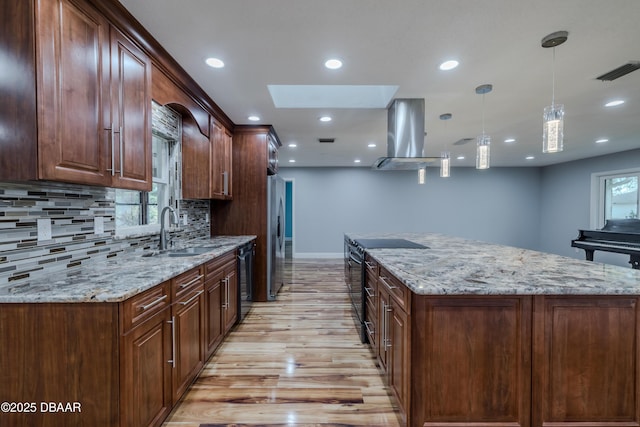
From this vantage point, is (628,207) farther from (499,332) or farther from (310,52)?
(310,52)

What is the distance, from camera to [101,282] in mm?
1408

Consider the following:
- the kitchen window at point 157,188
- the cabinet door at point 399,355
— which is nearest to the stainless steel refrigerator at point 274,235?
the kitchen window at point 157,188

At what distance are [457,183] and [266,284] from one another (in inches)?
239

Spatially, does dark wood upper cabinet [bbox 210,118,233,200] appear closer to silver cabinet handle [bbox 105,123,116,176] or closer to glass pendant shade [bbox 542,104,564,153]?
silver cabinet handle [bbox 105,123,116,176]

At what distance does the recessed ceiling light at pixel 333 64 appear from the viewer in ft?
7.11

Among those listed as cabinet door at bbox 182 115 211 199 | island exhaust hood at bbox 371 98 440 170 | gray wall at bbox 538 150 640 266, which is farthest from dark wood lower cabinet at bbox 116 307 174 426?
gray wall at bbox 538 150 640 266

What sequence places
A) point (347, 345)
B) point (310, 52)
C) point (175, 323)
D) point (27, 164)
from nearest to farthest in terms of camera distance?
point (27, 164) → point (175, 323) → point (310, 52) → point (347, 345)

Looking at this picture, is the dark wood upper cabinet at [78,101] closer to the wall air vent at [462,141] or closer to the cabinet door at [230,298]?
the cabinet door at [230,298]

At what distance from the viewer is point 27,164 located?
4.00 ft

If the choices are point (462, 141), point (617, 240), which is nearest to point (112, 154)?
point (462, 141)

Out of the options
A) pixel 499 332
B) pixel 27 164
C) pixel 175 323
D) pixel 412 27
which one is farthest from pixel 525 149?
pixel 27 164

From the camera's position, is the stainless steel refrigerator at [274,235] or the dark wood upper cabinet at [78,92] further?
the stainless steel refrigerator at [274,235]

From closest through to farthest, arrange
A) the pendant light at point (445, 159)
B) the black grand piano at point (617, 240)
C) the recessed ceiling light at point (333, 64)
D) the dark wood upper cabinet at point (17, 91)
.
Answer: the dark wood upper cabinet at point (17, 91), the recessed ceiling light at point (333, 64), the pendant light at point (445, 159), the black grand piano at point (617, 240)

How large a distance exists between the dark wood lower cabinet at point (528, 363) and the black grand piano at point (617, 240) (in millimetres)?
3542
